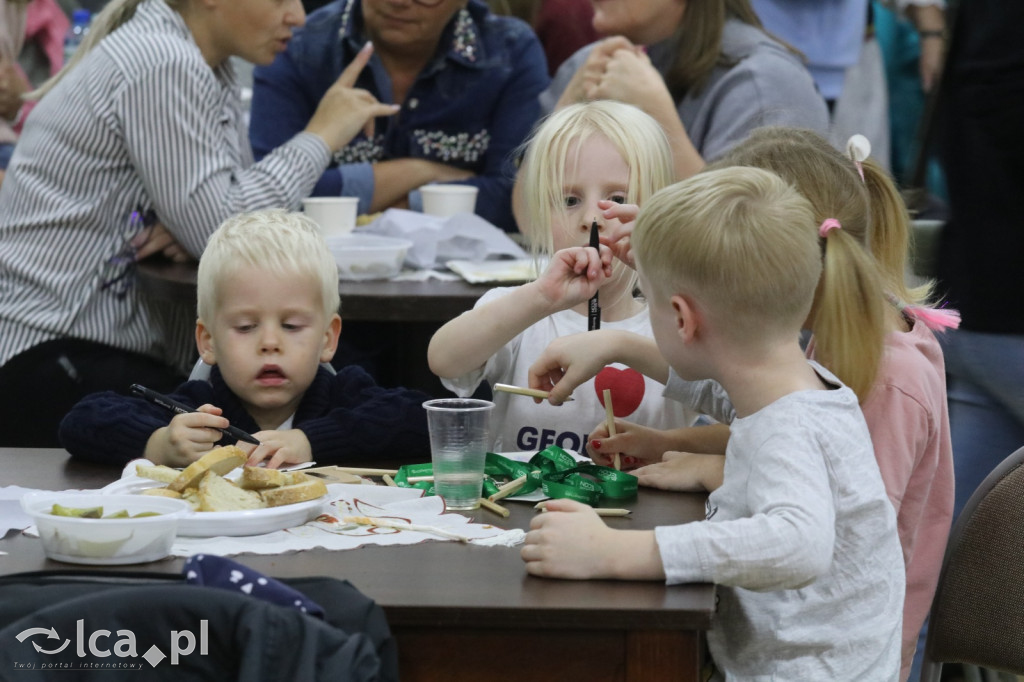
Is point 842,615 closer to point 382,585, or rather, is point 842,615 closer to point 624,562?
point 624,562

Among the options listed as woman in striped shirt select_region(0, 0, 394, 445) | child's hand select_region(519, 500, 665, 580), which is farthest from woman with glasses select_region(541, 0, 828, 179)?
child's hand select_region(519, 500, 665, 580)

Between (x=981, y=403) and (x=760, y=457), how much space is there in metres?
1.27

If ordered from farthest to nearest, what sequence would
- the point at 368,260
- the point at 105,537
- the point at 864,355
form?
1. the point at 368,260
2. the point at 864,355
3. the point at 105,537

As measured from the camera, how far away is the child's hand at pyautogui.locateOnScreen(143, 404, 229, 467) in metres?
1.86

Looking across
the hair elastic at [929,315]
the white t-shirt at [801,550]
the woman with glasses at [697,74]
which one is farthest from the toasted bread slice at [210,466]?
the woman with glasses at [697,74]

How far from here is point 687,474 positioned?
5.96ft

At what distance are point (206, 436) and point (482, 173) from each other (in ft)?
6.88

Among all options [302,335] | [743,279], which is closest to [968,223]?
[743,279]

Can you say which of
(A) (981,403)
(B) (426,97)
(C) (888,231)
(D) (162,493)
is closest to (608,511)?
(D) (162,493)

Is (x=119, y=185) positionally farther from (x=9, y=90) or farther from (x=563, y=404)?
(x=9, y=90)

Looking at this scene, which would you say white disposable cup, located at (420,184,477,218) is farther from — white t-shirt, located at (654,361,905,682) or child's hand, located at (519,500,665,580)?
child's hand, located at (519,500,665,580)

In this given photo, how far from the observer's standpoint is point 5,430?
A: 9.78 ft

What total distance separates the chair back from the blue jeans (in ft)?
1.40

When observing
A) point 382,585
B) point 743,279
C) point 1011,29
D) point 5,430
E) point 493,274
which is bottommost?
point 5,430
